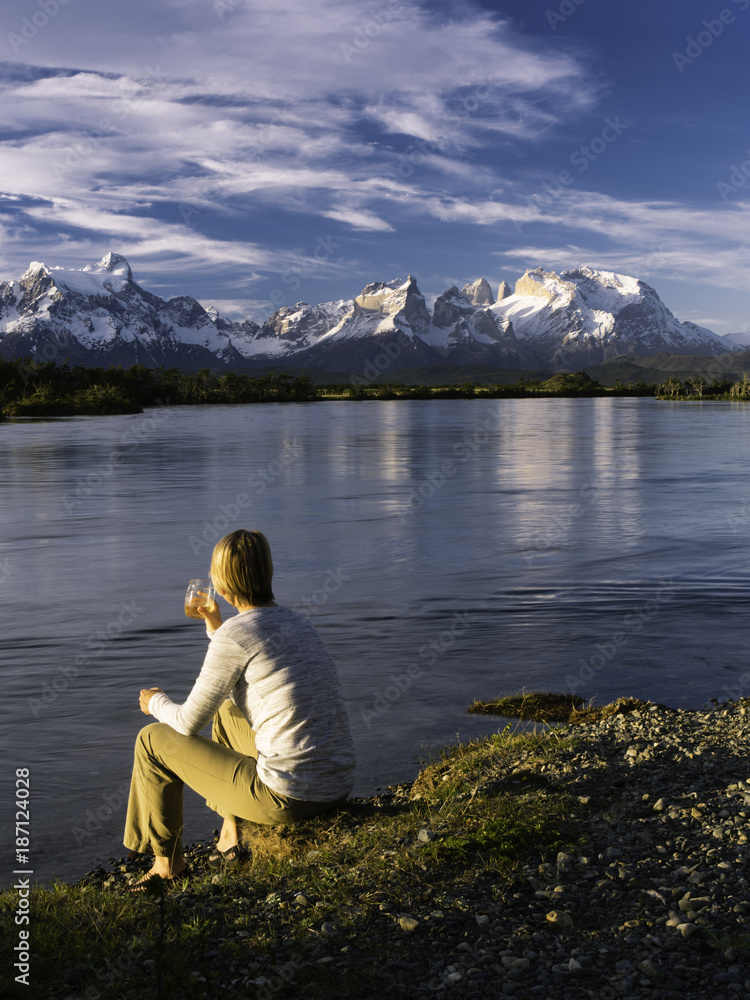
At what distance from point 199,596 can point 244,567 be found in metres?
0.63

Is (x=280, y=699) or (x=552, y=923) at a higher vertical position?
(x=280, y=699)

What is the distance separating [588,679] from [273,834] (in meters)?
6.04

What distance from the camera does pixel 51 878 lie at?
6.60 meters

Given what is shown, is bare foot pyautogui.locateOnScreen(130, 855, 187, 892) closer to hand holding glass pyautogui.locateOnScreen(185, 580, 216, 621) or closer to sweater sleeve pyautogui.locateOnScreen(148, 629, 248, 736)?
sweater sleeve pyautogui.locateOnScreen(148, 629, 248, 736)

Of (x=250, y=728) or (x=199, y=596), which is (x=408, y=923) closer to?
(x=250, y=728)

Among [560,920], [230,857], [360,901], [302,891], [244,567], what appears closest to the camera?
[560,920]

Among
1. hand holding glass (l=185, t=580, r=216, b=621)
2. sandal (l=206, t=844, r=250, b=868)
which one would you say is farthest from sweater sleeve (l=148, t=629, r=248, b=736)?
sandal (l=206, t=844, r=250, b=868)

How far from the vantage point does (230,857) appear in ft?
20.9

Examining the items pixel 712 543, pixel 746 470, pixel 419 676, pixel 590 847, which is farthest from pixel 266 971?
pixel 746 470

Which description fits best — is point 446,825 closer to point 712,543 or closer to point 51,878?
point 51,878

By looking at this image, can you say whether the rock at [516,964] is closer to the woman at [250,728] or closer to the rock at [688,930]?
the rock at [688,930]

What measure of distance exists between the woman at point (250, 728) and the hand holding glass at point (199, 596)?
7cm

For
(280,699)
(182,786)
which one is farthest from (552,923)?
(182,786)

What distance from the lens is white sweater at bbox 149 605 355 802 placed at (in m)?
5.65
